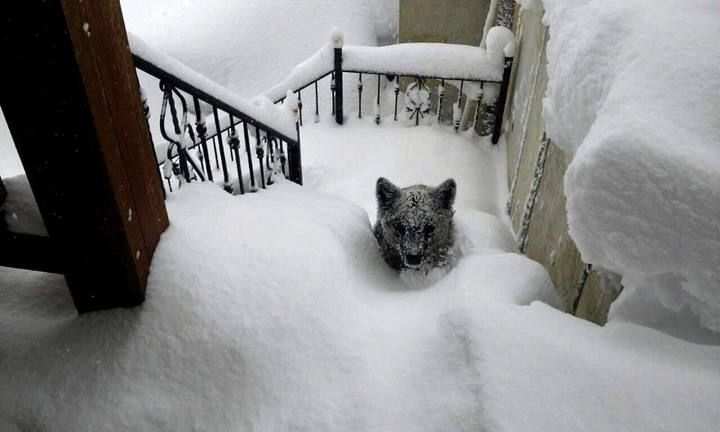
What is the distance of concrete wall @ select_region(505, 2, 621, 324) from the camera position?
243 centimetres

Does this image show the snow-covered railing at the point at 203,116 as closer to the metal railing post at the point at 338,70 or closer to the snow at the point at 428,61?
the metal railing post at the point at 338,70

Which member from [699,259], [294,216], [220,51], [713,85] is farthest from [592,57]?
[220,51]

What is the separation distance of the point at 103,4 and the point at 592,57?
207 centimetres

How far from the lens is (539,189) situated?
12.3 ft

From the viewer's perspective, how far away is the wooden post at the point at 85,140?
1493 millimetres

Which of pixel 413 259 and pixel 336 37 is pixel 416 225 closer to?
pixel 413 259

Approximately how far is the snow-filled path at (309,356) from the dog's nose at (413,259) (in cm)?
112

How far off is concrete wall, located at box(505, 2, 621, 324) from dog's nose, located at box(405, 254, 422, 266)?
0.90m

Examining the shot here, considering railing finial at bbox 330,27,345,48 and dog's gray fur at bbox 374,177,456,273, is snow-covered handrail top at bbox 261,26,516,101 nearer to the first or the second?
railing finial at bbox 330,27,345,48

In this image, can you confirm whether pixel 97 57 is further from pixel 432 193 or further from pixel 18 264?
pixel 432 193

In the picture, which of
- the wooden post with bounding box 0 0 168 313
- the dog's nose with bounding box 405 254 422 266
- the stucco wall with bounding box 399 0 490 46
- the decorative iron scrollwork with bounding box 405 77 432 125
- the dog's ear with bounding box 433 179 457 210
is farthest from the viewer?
the stucco wall with bounding box 399 0 490 46

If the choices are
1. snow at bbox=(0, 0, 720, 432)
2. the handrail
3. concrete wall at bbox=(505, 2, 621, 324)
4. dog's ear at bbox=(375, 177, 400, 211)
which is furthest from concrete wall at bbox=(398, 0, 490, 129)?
snow at bbox=(0, 0, 720, 432)

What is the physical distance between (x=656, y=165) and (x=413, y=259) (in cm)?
218

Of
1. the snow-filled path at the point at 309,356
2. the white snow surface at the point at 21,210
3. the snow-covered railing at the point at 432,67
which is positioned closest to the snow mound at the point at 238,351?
the snow-filled path at the point at 309,356
